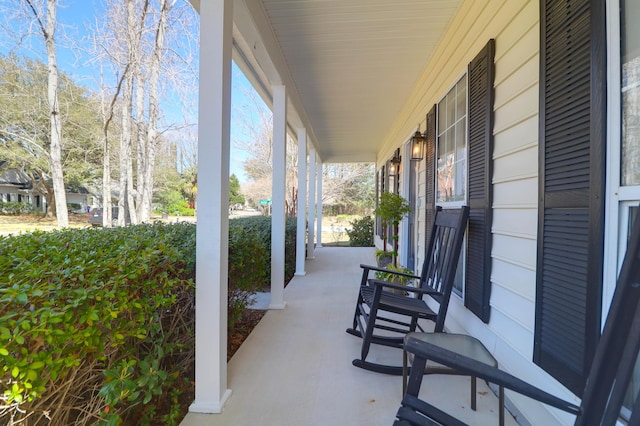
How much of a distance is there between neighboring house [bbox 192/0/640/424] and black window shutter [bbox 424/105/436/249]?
0.03 meters

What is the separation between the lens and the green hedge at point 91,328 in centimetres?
90

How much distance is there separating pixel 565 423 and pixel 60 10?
26.0ft

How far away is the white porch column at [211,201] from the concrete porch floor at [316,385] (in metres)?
0.23

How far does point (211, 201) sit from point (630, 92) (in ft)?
5.99

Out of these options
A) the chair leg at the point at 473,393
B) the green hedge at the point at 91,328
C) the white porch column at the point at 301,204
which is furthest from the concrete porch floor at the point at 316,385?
the white porch column at the point at 301,204

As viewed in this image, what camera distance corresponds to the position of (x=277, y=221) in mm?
3406

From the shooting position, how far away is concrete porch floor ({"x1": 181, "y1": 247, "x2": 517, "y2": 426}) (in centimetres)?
160

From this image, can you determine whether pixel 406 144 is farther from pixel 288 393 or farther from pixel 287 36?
pixel 288 393

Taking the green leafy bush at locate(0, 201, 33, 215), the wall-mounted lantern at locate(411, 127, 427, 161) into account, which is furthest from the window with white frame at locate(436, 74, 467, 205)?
the green leafy bush at locate(0, 201, 33, 215)

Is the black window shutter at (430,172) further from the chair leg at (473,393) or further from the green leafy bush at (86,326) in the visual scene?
the green leafy bush at (86,326)

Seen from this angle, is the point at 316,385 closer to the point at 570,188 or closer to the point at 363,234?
the point at 570,188

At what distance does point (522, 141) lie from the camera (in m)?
1.63

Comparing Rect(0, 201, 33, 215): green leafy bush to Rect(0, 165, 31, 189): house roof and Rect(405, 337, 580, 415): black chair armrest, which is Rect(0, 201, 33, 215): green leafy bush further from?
Rect(405, 337, 580, 415): black chair armrest

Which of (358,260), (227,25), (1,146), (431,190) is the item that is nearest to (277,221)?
(431,190)
